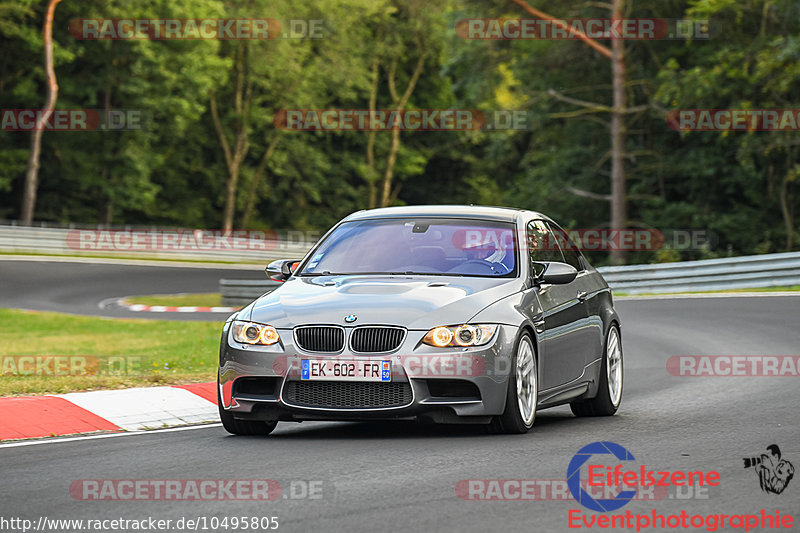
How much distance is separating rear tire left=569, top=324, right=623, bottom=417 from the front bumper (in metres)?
2.16

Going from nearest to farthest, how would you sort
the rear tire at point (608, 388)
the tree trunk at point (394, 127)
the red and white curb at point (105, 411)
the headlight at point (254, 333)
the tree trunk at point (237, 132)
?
the headlight at point (254, 333) < the red and white curb at point (105, 411) < the rear tire at point (608, 388) < the tree trunk at point (237, 132) < the tree trunk at point (394, 127)

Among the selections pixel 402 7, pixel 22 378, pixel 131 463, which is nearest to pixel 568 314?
pixel 131 463

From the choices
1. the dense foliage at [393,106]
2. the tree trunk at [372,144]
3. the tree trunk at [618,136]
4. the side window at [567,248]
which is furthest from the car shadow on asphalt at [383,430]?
the tree trunk at [372,144]

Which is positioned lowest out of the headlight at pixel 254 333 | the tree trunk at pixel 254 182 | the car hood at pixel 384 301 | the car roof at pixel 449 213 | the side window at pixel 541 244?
the tree trunk at pixel 254 182

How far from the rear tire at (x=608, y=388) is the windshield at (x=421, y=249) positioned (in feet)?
5.32

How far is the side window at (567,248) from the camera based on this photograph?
10992mm

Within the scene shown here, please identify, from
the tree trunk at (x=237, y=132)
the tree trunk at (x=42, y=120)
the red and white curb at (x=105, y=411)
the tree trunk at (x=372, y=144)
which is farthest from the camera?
the tree trunk at (x=372, y=144)

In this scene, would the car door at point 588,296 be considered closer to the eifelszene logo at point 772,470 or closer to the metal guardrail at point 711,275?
the eifelszene logo at point 772,470

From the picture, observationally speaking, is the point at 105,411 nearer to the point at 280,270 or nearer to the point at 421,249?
the point at 280,270

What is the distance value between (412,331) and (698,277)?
78.3 ft

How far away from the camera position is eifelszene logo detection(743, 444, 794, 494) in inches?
272

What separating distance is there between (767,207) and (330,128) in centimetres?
3461

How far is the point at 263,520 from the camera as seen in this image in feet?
19.8

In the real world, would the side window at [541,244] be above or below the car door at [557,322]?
above
